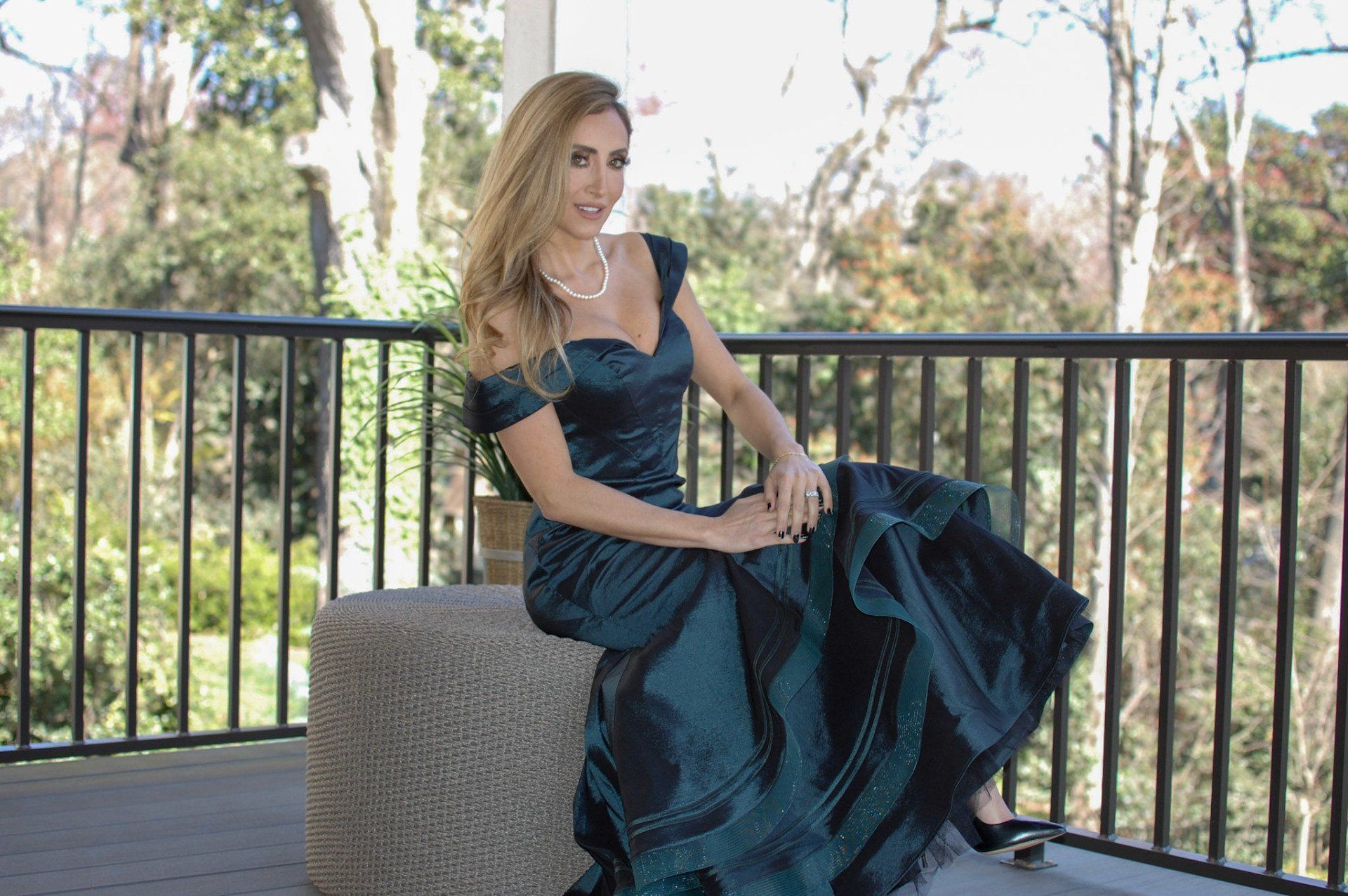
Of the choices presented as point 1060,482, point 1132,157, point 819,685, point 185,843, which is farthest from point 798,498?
point 1132,157

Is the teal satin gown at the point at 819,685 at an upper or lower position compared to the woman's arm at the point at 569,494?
lower

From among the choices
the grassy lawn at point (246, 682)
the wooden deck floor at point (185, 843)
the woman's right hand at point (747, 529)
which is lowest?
the grassy lawn at point (246, 682)

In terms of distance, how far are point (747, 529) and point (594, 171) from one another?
2.15 ft

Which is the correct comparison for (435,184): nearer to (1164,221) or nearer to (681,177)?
(681,177)

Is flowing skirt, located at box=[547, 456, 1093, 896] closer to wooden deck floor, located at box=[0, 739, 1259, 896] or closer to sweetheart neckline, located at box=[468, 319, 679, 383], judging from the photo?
sweetheart neckline, located at box=[468, 319, 679, 383]

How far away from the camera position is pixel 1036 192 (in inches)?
475

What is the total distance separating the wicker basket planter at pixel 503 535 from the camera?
121 inches

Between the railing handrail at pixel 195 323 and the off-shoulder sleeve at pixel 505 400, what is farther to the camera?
the railing handrail at pixel 195 323

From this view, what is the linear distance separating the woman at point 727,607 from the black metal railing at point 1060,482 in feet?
1.46

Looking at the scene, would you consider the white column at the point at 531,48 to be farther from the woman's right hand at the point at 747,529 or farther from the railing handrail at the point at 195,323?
the woman's right hand at the point at 747,529

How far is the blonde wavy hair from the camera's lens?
2.13 metres

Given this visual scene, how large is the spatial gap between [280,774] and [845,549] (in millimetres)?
1722

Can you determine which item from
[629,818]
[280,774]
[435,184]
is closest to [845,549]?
[629,818]

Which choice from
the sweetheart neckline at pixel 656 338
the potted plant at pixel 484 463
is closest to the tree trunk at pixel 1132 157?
the potted plant at pixel 484 463
